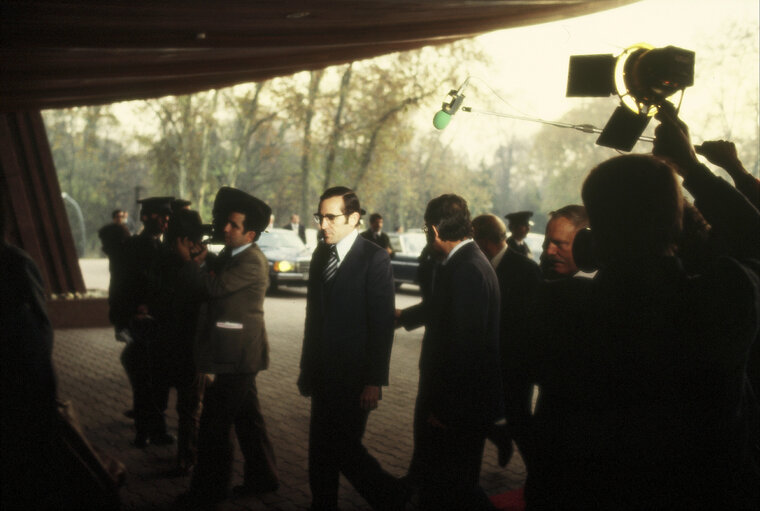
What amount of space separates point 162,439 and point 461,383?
3456 mm


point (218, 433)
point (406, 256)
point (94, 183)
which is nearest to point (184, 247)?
point (218, 433)

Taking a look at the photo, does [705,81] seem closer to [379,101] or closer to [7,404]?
[379,101]

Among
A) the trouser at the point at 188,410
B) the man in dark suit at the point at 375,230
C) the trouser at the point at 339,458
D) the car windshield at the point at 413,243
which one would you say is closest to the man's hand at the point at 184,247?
the trouser at the point at 188,410

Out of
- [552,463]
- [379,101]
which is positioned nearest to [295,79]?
[379,101]

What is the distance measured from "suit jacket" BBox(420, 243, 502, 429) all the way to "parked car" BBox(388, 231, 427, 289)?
52.2ft

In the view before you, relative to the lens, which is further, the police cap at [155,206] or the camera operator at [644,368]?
the police cap at [155,206]

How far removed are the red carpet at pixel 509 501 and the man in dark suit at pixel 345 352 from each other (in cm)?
103

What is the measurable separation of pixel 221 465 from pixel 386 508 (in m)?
1.12

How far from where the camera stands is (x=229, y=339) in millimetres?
4488

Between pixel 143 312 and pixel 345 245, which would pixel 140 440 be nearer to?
pixel 143 312

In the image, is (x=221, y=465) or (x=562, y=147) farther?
(x=562, y=147)

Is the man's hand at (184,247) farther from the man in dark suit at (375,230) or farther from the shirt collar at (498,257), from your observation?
the man in dark suit at (375,230)

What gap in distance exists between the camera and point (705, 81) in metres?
32.3

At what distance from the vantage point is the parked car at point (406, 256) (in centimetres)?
2072
